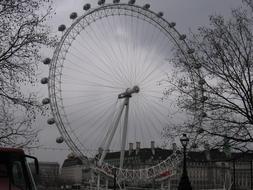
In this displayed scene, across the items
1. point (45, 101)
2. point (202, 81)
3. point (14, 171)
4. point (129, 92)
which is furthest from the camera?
point (129, 92)

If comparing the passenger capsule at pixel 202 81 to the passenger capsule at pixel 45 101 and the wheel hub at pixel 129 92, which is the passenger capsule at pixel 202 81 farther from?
the wheel hub at pixel 129 92

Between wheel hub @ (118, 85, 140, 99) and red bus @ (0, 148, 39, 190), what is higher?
wheel hub @ (118, 85, 140, 99)

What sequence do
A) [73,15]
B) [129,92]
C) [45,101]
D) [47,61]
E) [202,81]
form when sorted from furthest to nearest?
[129,92] → [73,15] → [47,61] → [45,101] → [202,81]

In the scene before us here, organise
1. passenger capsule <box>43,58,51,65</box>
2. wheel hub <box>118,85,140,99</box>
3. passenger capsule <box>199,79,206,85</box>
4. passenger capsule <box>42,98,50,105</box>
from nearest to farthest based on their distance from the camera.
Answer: passenger capsule <box>199,79,206,85</box> → passenger capsule <box>42,98,50,105</box> → passenger capsule <box>43,58,51,65</box> → wheel hub <box>118,85,140,99</box>

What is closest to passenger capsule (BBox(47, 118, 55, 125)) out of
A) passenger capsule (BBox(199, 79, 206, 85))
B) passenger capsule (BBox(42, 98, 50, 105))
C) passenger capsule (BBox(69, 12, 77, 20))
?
passenger capsule (BBox(42, 98, 50, 105))

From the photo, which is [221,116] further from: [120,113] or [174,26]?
[120,113]

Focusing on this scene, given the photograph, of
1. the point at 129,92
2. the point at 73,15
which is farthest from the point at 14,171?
the point at 129,92

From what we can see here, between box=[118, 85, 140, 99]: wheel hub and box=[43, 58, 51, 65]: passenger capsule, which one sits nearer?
box=[43, 58, 51, 65]: passenger capsule

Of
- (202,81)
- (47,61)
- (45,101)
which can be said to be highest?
(47,61)

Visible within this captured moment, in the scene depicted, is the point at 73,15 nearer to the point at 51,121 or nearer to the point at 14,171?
the point at 51,121

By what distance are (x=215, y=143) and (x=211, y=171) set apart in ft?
282

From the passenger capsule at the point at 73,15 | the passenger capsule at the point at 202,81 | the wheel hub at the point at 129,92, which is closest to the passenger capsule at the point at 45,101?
the passenger capsule at the point at 73,15

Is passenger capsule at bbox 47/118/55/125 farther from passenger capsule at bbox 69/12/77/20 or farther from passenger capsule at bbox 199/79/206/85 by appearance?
passenger capsule at bbox 199/79/206/85

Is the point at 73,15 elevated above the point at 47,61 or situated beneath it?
elevated above
